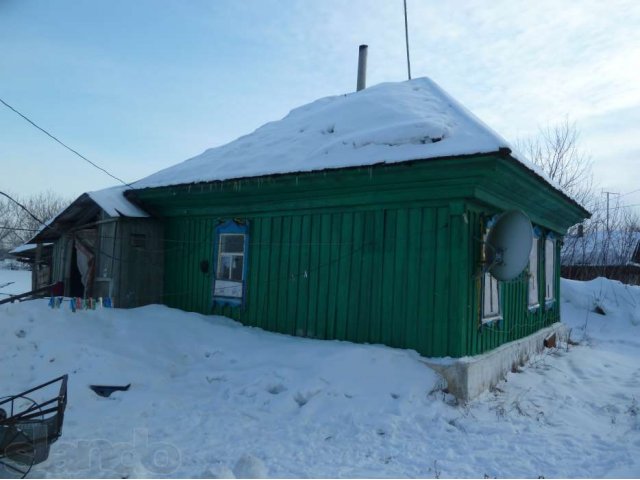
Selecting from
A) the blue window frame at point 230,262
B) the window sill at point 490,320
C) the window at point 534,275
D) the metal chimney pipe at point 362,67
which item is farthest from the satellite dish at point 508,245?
the metal chimney pipe at point 362,67

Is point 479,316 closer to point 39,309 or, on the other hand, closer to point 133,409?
point 133,409

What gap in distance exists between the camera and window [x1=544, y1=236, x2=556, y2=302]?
11.4m

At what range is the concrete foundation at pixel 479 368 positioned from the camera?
6520 mm

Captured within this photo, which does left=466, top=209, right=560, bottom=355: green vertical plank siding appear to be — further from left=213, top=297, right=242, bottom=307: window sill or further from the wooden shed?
the wooden shed

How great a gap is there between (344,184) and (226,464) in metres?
4.43

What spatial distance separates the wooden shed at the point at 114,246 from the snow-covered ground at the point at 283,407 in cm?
76

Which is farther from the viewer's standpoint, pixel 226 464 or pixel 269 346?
pixel 269 346

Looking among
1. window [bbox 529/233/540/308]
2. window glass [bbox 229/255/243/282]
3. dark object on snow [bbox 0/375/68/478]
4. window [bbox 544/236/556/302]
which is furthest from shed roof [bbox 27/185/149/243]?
window [bbox 544/236/556/302]

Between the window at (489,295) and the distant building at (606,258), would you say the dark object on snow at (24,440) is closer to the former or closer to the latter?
the window at (489,295)

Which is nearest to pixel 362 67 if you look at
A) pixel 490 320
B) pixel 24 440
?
pixel 490 320

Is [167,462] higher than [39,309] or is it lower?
Answer: lower

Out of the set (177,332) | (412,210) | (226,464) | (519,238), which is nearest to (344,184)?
(412,210)

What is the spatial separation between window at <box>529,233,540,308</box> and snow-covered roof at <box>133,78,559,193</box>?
2.80 m

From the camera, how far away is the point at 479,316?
7379mm
